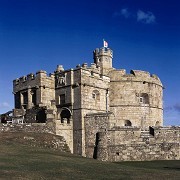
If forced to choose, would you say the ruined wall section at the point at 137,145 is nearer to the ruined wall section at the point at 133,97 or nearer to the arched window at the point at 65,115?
the arched window at the point at 65,115

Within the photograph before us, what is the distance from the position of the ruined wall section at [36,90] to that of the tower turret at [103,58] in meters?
9.02

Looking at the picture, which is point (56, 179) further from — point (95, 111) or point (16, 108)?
point (16, 108)

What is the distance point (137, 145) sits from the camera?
1681 inches

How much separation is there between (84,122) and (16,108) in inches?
506

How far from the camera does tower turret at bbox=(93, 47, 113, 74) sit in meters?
54.0

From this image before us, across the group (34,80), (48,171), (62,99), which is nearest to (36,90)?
(34,80)

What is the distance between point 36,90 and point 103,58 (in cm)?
1193

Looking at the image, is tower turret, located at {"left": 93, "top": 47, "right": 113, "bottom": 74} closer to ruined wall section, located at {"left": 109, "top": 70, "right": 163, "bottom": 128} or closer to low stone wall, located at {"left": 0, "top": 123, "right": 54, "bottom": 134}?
ruined wall section, located at {"left": 109, "top": 70, "right": 163, "bottom": 128}

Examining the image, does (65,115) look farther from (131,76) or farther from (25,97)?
(131,76)

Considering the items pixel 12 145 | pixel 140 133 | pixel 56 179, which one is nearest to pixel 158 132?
pixel 140 133

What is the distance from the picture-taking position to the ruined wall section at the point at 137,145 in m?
42.1

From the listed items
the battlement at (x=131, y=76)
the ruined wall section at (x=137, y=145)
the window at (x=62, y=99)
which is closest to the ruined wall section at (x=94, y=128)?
the ruined wall section at (x=137, y=145)

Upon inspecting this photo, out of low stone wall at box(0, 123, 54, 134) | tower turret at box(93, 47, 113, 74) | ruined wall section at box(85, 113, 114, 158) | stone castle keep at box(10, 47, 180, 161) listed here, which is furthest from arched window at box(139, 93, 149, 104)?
low stone wall at box(0, 123, 54, 134)

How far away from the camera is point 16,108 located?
52469 millimetres
